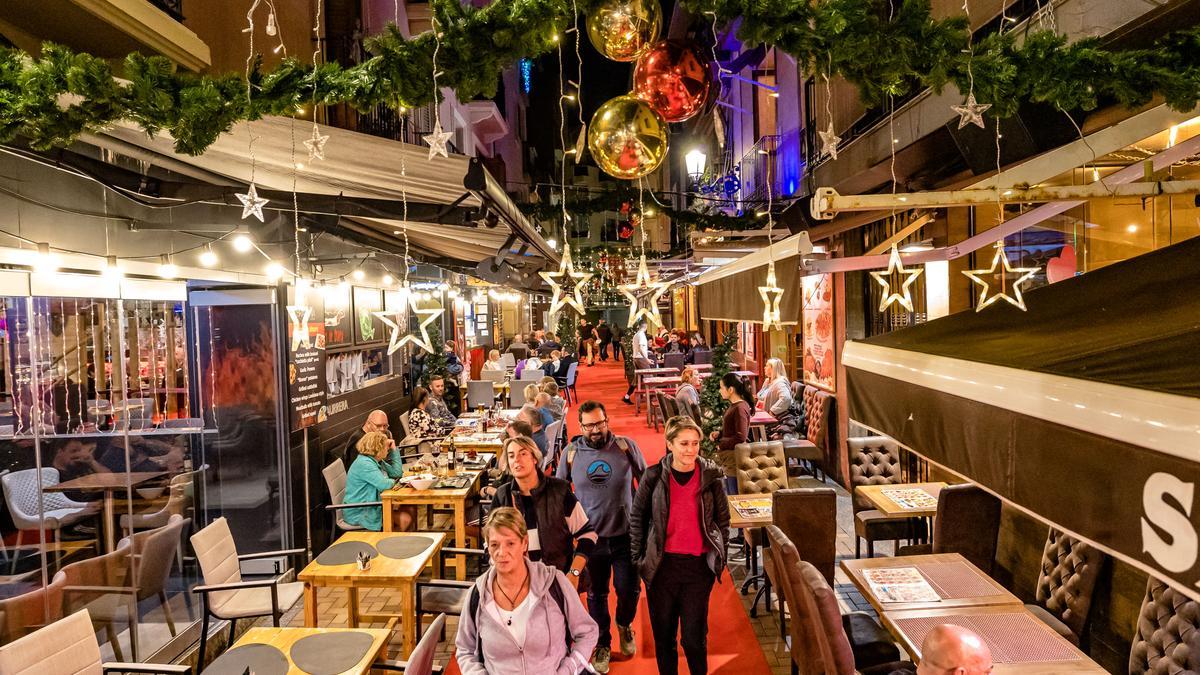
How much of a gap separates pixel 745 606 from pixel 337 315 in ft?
19.9

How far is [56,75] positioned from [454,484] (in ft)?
15.4

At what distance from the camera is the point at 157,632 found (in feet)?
17.3

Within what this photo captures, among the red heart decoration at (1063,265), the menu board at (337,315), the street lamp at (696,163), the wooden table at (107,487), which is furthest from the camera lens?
the street lamp at (696,163)

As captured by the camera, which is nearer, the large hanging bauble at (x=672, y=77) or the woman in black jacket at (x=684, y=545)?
the large hanging bauble at (x=672, y=77)

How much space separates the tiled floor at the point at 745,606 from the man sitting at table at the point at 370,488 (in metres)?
0.66

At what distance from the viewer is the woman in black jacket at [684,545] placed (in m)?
4.11

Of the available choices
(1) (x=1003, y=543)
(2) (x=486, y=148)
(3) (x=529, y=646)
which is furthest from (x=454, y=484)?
(2) (x=486, y=148)

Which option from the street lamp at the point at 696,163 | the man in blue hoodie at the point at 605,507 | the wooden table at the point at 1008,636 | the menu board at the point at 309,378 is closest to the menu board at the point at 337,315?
the menu board at the point at 309,378

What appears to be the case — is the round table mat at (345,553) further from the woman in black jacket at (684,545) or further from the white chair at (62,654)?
the woman in black jacket at (684,545)

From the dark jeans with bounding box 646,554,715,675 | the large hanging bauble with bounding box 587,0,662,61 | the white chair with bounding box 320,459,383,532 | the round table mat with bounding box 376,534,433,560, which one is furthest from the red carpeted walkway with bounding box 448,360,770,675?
the large hanging bauble with bounding box 587,0,662,61

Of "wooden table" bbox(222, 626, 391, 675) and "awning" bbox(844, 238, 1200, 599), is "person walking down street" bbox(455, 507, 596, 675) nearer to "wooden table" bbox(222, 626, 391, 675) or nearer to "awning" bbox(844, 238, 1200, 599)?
"wooden table" bbox(222, 626, 391, 675)

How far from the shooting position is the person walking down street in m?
3.08

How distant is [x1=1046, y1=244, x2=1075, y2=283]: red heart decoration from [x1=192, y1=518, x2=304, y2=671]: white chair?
22.7 feet

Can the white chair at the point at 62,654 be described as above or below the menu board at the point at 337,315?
below
